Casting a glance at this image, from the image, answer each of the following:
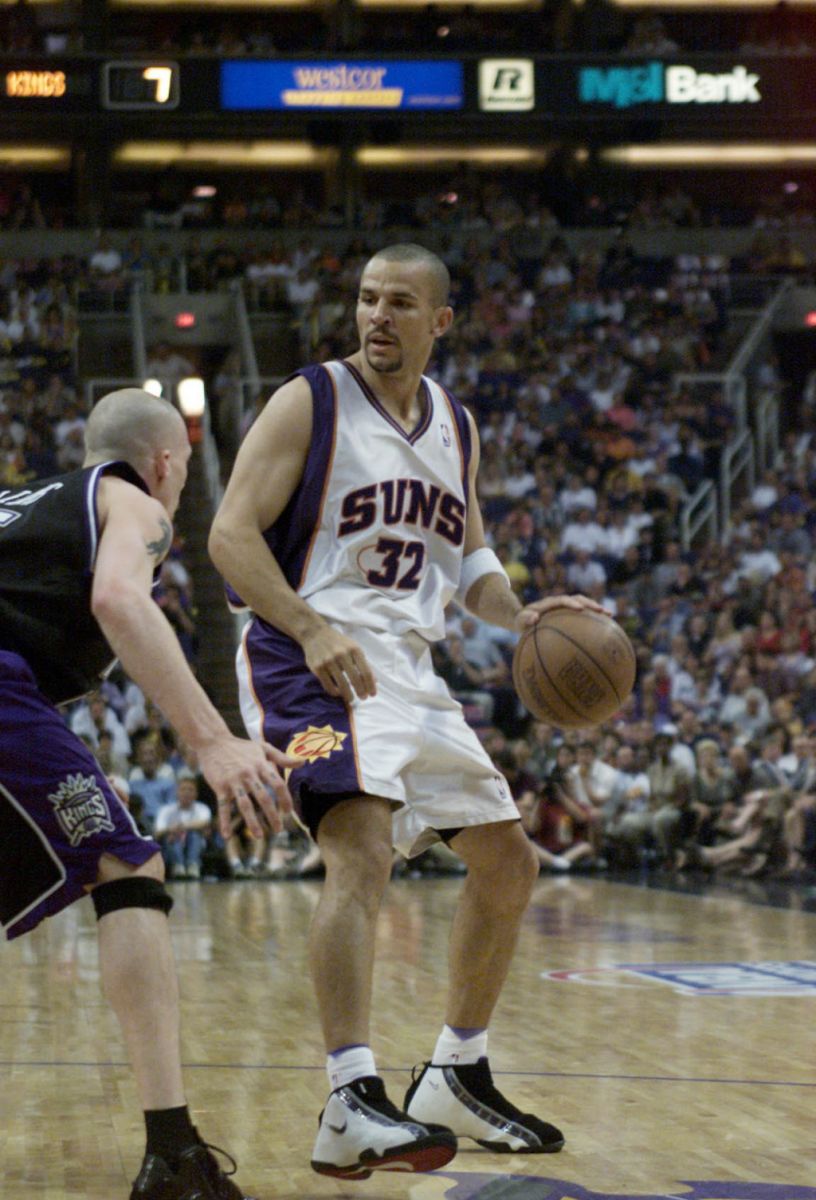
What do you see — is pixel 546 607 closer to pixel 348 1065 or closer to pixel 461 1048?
pixel 461 1048

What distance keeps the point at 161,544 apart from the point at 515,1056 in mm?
2551

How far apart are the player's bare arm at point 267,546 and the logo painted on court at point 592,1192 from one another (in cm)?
106

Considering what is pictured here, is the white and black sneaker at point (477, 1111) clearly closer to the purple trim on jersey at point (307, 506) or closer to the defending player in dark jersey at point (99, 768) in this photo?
the defending player in dark jersey at point (99, 768)

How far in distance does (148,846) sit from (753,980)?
14.6 ft

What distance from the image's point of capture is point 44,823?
339 centimetres

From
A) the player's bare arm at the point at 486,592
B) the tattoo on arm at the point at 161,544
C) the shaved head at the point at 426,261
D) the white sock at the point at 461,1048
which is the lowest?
the white sock at the point at 461,1048

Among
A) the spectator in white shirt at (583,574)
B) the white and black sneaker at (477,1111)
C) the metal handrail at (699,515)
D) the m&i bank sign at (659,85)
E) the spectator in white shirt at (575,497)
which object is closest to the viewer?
the white and black sneaker at (477,1111)

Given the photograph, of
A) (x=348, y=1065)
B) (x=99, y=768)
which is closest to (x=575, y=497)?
(x=348, y=1065)

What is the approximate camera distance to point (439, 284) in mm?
4445

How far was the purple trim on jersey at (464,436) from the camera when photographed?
460cm

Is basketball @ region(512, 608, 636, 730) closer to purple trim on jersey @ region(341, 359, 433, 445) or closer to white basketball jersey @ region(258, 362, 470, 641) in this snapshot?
white basketball jersey @ region(258, 362, 470, 641)

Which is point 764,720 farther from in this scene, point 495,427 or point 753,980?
point 753,980

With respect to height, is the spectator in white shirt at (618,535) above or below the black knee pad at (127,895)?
below

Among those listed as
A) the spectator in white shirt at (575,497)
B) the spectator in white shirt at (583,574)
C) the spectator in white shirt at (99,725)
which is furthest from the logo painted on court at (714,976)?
the spectator in white shirt at (575,497)
